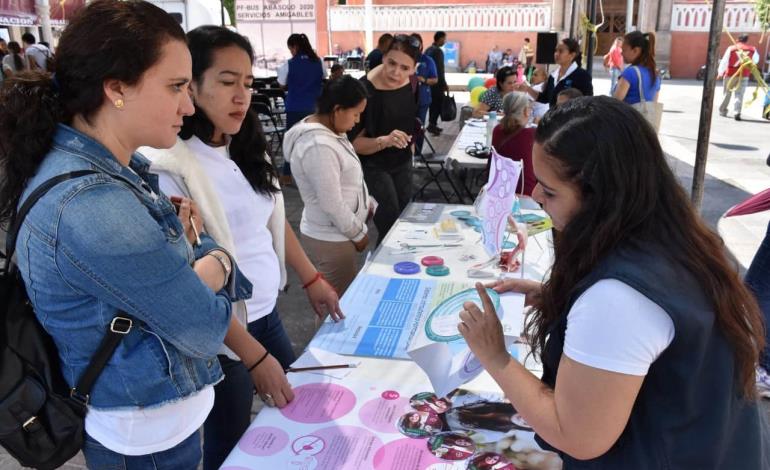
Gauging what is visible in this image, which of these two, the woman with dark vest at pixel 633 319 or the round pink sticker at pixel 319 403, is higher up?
the woman with dark vest at pixel 633 319

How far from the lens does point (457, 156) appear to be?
4.80 meters

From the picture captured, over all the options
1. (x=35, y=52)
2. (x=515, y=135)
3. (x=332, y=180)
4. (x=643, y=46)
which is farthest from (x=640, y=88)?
(x=35, y=52)

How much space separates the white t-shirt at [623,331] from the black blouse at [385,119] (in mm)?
2535

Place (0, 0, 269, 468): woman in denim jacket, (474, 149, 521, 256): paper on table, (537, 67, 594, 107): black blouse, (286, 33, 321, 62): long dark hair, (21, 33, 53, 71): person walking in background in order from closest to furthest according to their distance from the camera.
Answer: (0, 0, 269, 468): woman in denim jacket, (21, 33, 53, 71): person walking in background, (474, 149, 521, 256): paper on table, (537, 67, 594, 107): black blouse, (286, 33, 321, 62): long dark hair

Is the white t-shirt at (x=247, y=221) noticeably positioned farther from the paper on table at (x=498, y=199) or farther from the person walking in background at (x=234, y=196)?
the paper on table at (x=498, y=199)

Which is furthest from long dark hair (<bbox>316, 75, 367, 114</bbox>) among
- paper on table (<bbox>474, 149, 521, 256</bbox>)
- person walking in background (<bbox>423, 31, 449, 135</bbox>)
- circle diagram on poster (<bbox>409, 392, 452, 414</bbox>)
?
person walking in background (<bbox>423, 31, 449, 135</bbox>)

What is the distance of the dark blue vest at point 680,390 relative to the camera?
800 mm

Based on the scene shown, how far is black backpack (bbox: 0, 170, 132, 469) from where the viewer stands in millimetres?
968

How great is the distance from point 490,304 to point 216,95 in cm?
92

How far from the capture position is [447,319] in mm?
1464

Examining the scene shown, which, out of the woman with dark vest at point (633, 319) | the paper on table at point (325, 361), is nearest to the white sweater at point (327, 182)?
the paper on table at point (325, 361)

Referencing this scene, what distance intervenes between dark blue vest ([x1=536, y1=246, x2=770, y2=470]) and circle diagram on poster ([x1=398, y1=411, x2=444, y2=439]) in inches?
16.7

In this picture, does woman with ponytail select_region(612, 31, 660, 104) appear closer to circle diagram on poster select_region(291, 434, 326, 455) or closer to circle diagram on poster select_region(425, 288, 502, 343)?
circle diagram on poster select_region(425, 288, 502, 343)

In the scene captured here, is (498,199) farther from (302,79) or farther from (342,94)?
(302,79)
